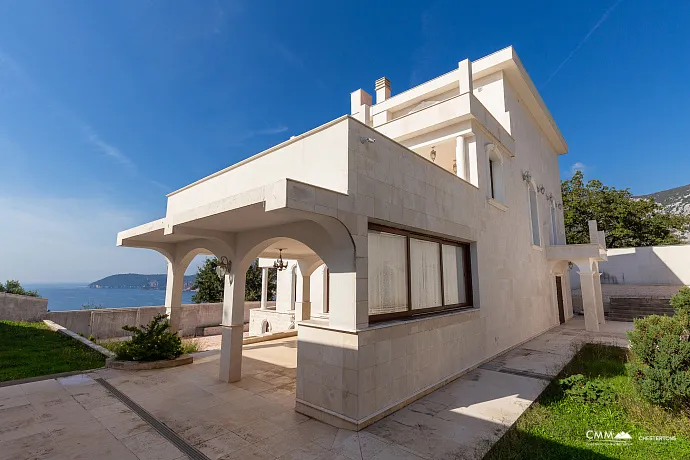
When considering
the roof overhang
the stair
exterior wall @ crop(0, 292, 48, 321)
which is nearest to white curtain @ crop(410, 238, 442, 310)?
the roof overhang

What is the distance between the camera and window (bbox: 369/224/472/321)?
5.50 metres

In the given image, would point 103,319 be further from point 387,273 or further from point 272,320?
point 387,273

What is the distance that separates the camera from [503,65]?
11922 mm

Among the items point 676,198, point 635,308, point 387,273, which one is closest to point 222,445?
point 387,273

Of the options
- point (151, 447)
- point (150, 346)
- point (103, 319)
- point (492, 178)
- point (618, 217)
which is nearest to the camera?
point (151, 447)

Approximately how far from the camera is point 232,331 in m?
6.74

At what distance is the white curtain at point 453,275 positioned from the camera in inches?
296

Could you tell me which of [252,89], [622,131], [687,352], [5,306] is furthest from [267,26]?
[622,131]

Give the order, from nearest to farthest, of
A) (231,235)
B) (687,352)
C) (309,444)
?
(309,444), (687,352), (231,235)

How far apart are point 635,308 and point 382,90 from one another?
1900cm

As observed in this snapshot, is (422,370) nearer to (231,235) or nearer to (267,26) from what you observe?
(231,235)

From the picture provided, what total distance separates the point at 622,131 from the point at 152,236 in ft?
103

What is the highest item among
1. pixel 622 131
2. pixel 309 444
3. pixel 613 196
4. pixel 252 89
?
pixel 622 131

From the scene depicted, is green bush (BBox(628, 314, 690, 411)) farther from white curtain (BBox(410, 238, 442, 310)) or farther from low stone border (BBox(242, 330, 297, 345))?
low stone border (BBox(242, 330, 297, 345))
